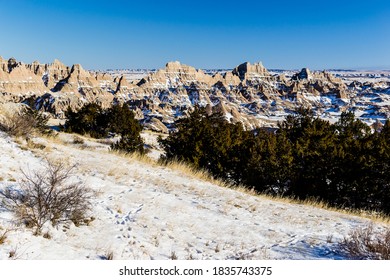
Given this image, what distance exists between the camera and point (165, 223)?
24.4ft

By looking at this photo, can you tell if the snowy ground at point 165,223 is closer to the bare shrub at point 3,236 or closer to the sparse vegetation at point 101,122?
the bare shrub at point 3,236

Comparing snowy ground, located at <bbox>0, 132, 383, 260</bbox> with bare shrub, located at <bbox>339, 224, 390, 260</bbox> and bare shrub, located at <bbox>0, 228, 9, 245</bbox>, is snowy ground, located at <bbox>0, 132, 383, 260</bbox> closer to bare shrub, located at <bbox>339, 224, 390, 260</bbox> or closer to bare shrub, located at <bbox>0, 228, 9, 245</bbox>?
bare shrub, located at <bbox>0, 228, 9, 245</bbox>

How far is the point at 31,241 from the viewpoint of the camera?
219 inches

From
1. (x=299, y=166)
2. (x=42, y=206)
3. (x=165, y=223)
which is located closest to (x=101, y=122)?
(x=299, y=166)

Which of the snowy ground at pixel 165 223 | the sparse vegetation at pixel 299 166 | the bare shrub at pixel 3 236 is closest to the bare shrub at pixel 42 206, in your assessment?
the snowy ground at pixel 165 223

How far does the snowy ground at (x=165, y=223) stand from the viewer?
19.3 ft

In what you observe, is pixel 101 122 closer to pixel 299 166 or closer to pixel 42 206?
pixel 299 166

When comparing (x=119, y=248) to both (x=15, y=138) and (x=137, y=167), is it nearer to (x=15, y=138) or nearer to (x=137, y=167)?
(x=137, y=167)

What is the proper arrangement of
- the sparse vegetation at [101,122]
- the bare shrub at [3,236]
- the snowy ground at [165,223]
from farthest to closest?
1. the sparse vegetation at [101,122]
2. the snowy ground at [165,223]
3. the bare shrub at [3,236]

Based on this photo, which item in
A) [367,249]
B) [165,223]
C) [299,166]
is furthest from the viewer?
[299,166]

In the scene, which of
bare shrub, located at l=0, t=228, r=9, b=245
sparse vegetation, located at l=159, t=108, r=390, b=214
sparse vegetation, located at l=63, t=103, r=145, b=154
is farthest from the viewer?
sparse vegetation, located at l=63, t=103, r=145, b=154

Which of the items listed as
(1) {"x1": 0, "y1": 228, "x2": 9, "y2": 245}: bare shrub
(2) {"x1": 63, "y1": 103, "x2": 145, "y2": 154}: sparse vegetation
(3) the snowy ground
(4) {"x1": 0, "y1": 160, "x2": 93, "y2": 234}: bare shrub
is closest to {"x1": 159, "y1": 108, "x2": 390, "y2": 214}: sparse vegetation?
(3) the snowy ground

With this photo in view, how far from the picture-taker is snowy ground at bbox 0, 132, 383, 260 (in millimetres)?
5875

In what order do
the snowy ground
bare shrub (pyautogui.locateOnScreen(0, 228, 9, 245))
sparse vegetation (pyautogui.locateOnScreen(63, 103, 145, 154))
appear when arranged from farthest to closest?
sparse vegetation (pyautogui.locateOnScreen(63, 103, 145, 154))
the snowy ground
bare shrub (pyautogui.locateOnScreen(0, 228, 9, 245))
